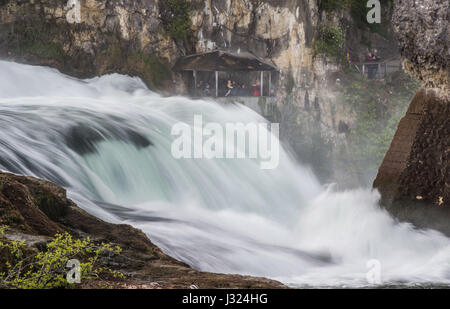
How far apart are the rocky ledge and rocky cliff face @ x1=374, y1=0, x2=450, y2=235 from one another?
19.2ft

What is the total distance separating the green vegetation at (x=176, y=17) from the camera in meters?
22.3

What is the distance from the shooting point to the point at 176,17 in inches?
885

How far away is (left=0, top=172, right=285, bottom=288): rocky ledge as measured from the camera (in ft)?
19.8

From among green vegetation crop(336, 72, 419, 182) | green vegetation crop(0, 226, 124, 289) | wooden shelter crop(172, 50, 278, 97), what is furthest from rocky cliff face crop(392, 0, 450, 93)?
green vegetation crop(336, 72, 419, 182)

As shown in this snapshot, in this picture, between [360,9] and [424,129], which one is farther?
[360,9]

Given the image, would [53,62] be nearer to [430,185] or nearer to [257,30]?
[257,30]

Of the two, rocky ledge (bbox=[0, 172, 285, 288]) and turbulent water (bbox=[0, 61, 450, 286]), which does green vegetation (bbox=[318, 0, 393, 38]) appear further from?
rocky ledge (bbox=[0, 172, 285, 288])

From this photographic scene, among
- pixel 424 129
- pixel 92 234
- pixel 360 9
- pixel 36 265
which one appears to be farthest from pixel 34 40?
pixel 36 265

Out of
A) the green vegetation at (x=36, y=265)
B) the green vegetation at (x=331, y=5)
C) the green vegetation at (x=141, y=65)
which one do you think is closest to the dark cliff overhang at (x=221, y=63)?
the green vegetation at (x=141, y=65)

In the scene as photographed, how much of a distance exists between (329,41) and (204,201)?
13.2 metres

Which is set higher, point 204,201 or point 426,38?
point 426,38

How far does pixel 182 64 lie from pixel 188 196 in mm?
10295

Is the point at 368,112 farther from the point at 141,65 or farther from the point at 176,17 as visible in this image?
the point at 141,65

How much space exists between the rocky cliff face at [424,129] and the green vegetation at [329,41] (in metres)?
12.1
